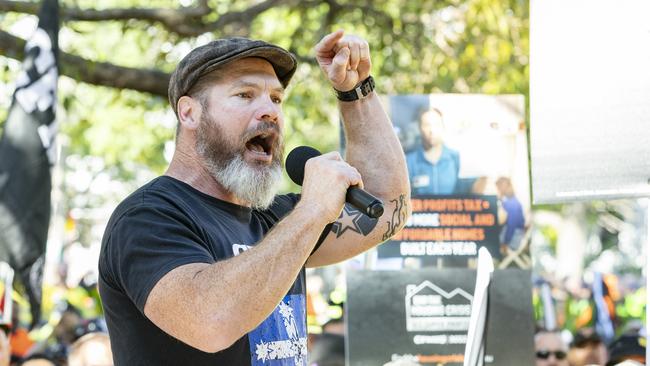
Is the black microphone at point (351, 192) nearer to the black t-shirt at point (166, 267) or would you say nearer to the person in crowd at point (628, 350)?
the black t-shirt at point (166, 267)

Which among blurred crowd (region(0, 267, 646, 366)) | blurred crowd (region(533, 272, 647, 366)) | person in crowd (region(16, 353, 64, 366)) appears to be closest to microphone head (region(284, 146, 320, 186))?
blurred crowd (region(0, 267, 646, 366))

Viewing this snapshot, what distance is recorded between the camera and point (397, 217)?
12.2 ft

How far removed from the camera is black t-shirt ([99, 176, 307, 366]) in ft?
8.61

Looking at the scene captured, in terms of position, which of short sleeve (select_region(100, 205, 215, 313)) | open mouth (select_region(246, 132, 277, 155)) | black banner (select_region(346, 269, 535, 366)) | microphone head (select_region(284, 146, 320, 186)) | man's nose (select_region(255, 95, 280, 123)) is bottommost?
black banner (select_region(346, 269, 535, 366))

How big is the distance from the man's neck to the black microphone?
0.93 feet

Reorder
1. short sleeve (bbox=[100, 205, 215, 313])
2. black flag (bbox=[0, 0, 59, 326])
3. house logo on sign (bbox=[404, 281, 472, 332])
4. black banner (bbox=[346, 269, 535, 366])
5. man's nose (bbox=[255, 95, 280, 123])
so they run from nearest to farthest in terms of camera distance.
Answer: short sleeve (bbox=[100, 205, 215, 313])
man's nose (bbox=[255, 95, 280, 123])
black banner (bbox=[346, 269, 535, 366])
house logo on sign (bbox=[404, 281, 472, 332])
black flag (bbox=[0, 0, 59, 326])

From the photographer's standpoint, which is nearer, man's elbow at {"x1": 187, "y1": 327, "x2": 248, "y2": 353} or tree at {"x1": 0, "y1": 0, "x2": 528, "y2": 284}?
man's elbow at {"x1": 187, "y1": 327, "x2": 248, "y2": 353}

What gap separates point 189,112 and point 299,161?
504mm

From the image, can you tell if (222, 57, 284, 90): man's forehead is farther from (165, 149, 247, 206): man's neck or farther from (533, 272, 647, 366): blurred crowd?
(533, 272, 647, 366): blurred crowd

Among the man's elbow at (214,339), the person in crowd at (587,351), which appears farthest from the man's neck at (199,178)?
the person in crowd at (587,351)

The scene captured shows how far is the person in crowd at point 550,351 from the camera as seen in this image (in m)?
8.67

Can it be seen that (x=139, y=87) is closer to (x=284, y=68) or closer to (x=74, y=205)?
(x=284, y=68)

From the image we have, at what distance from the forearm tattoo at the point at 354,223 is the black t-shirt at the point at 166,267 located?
53 cm

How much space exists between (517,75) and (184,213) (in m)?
6.29
